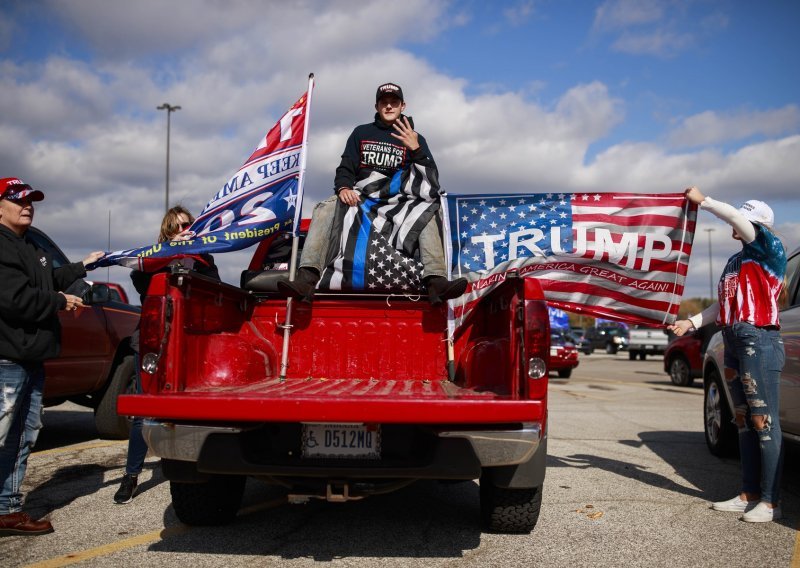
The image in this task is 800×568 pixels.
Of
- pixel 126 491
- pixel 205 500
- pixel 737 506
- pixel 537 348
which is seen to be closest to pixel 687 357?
pixel 737 506

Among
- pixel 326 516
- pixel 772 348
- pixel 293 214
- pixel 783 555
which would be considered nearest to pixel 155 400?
pixel 326 516

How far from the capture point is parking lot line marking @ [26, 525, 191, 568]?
3.51 metres

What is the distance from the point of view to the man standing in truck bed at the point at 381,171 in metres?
5.00

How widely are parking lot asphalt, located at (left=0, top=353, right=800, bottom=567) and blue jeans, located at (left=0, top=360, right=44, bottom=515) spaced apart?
278mm

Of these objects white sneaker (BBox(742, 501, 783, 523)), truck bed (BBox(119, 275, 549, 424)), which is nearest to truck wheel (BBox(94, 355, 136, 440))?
truck bed (BBox(119, 275, 549, 424))

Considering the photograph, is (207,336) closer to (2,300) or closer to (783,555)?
(2,300)

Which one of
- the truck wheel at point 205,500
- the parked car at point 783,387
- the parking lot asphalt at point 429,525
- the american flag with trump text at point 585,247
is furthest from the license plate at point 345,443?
the parked car at point 783,387

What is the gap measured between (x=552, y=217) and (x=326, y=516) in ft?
9.77

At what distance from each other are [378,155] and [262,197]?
3.20 ft

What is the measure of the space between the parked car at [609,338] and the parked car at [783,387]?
99.6ft

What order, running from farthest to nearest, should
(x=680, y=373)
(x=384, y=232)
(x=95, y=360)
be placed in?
(x=680, y=373) → (x=95, y=360) → (x=384, y=232)

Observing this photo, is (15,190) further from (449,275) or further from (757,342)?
(757,342)

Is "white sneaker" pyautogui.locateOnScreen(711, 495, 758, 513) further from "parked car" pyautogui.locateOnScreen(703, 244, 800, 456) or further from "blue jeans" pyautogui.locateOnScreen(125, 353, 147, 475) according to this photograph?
"blue jeans" pyautogui.locateOnScreen(125, 353, 147, 475)

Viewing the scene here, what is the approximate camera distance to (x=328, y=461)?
3463 millimetres
